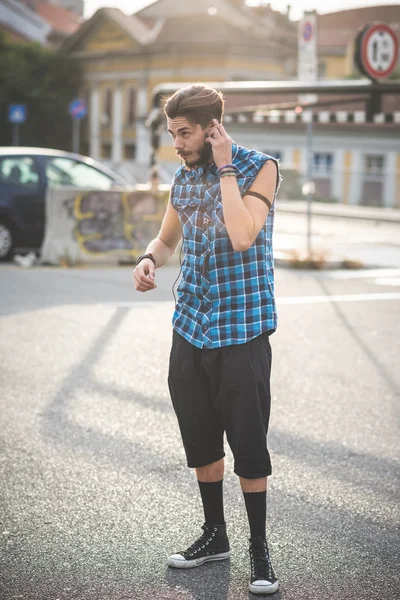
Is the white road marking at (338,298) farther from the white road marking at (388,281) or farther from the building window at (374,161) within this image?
the building window at (374,161)

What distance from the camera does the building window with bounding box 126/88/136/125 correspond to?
56594 millimetres

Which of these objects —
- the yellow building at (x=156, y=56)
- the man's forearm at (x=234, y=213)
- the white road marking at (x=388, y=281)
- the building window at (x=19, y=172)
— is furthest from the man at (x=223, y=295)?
the yellow building at (x=156, y=56)

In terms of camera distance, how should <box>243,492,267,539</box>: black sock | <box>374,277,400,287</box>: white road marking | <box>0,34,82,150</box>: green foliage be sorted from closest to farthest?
<box>243,492,267,539</box>: black sock, <box>374,277,400,287</box>: white road marking, <box>0,34,82,150</box>: green foliage

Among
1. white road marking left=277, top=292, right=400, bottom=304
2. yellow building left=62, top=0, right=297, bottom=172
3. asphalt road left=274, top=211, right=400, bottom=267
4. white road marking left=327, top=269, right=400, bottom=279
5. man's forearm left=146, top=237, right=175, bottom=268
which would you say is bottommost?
white road marking left=277, top=292, right=400, bottom=304

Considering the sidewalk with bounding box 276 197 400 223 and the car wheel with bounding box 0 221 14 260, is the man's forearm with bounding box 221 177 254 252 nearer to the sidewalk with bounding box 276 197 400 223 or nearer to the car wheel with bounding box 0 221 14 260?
the car wheel with bounding box 0 221 14 260

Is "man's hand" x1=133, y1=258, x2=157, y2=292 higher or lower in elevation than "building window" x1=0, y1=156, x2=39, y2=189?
lower

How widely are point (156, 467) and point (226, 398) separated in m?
1.56

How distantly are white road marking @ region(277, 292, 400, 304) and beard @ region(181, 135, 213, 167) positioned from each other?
7.34 metres

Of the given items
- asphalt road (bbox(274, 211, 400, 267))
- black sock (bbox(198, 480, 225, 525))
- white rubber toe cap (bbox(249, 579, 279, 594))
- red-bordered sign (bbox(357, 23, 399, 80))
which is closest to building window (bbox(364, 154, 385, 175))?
asphalt road (bbox(274, 211, 400, 267))

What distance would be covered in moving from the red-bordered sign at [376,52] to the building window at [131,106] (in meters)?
40.6

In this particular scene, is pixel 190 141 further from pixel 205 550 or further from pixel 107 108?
pixel 107 108

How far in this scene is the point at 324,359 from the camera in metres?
7.80

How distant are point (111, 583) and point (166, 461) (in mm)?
1558

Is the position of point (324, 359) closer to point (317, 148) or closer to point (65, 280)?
point (65, 280)
